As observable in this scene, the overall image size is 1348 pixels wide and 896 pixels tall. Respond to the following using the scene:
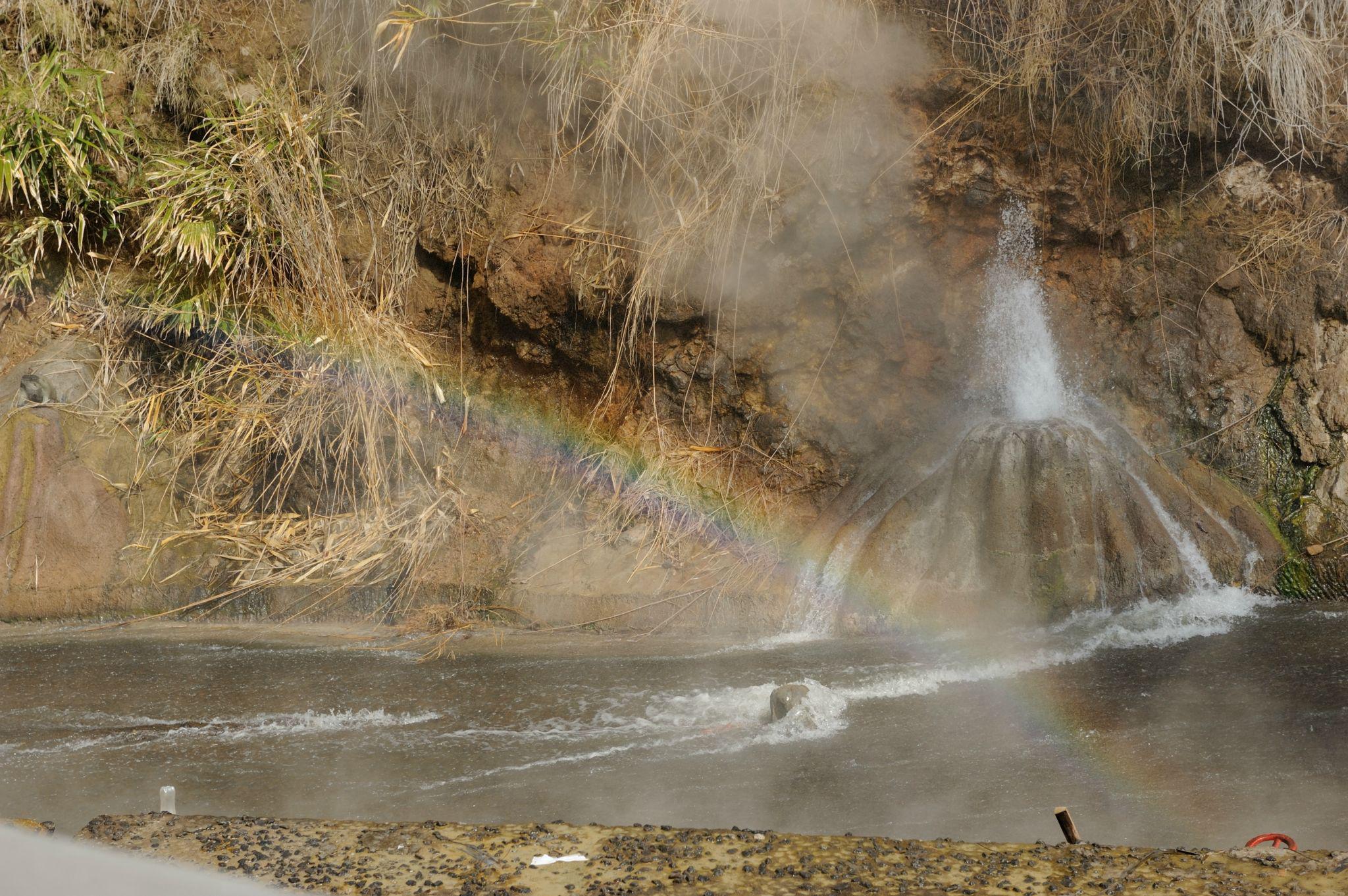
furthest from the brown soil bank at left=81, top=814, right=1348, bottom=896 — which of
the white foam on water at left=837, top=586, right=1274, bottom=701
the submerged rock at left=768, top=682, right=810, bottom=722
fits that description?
the white foam on water at left=837, top=586, right=1274, bottom=701

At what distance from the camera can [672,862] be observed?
2.36 metres

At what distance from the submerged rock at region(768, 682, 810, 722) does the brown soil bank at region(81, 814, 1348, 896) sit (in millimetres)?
1827

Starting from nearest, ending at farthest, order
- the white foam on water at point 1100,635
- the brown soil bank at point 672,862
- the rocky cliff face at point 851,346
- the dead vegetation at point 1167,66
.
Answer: the brown soil bank at point 672,862, the white foam on water at point 1100,635, the dead vegetation at point 1167,66, the rocky cliff face at point 851,346

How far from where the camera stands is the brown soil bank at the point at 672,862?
2199 mm

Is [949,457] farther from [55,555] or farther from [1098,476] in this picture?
[55,555]

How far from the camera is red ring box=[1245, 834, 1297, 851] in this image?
2.46 metres

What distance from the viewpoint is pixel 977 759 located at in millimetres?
3832

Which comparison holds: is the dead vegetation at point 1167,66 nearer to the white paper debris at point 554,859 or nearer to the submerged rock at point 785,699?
the submerged rock at point 785,699

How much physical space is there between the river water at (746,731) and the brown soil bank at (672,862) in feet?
2.92

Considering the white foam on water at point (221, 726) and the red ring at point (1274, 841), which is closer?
the red ring at point (1274, 841)

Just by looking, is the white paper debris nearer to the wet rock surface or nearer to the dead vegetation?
the wet rock surface

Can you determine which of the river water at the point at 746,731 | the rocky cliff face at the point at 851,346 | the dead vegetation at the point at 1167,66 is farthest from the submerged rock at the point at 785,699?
the dead vegetation at the point at 1167,66

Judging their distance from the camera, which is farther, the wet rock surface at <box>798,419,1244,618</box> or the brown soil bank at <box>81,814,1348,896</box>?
the wet rock surface at <box>798,419,1244,618</box>

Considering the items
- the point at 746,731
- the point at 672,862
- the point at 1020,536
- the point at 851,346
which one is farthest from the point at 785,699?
the point at 851,346
